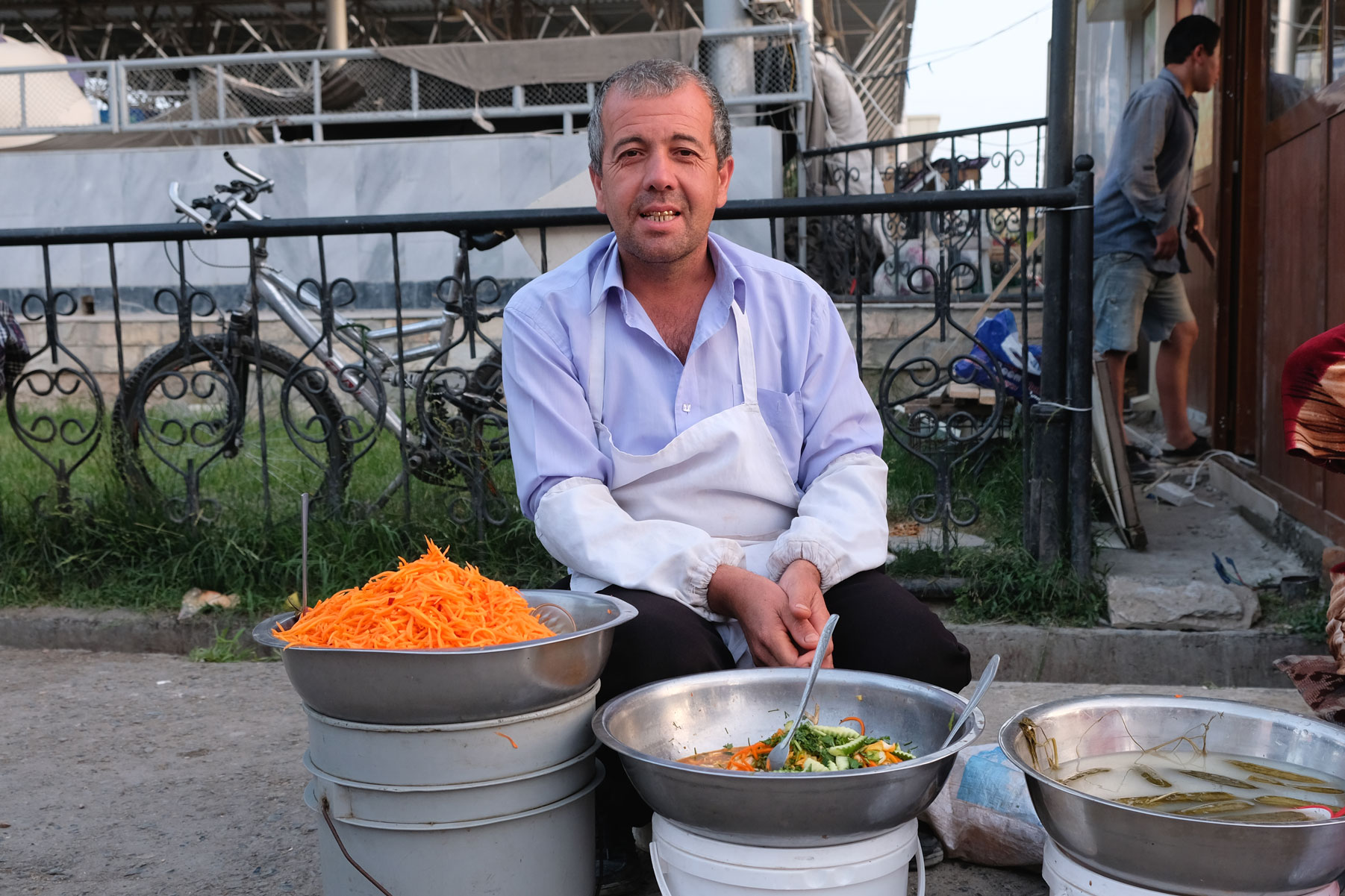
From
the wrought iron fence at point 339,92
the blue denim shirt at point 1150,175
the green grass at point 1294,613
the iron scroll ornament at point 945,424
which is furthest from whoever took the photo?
the wrought iron fence at point 339,92

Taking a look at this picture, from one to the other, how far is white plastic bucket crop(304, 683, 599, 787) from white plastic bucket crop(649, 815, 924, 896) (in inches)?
9.9

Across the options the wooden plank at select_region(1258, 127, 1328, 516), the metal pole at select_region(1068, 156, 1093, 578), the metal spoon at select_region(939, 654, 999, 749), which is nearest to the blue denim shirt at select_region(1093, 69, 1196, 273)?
the wooden plank at select_region(1258, 127, 1328, 516)

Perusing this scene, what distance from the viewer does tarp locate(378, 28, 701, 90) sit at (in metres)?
10.2

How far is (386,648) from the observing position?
5.53 feet

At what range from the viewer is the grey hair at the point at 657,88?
2184 millimetres

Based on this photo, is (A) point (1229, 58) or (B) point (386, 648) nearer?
(B) point (386, 648)

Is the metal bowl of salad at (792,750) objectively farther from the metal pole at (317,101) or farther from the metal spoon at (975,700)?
the metal pole at (317,101)

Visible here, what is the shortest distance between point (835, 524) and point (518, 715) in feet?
2.57

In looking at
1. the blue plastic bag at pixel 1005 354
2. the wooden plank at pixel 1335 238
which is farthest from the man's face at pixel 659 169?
the blue plastic bag at pixel 1005 354

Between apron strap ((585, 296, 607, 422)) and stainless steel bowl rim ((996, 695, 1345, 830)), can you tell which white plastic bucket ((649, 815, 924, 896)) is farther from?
apron strap ((585, 296, 607, 422))

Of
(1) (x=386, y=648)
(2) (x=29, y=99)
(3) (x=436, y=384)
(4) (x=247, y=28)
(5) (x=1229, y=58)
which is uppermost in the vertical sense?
(4) (x=247, y=28)

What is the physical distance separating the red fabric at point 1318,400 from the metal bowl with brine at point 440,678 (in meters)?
1.51

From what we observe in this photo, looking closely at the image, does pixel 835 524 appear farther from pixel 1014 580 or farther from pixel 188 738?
pixel 188 738

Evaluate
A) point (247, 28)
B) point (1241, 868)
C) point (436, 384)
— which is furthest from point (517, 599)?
point (247, 28)
